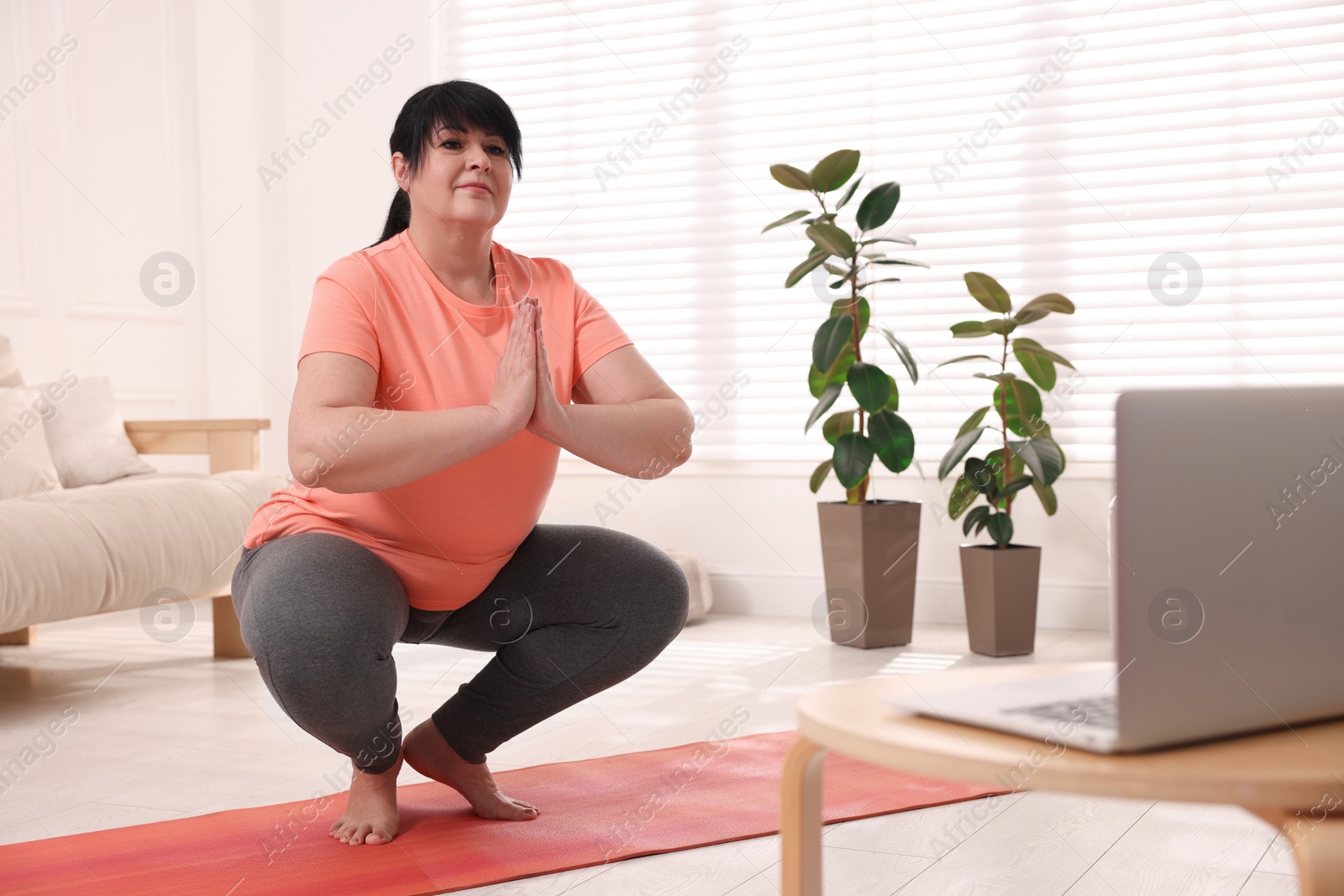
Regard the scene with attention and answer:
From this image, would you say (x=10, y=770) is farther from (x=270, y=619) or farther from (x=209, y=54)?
(x=209, y=54)

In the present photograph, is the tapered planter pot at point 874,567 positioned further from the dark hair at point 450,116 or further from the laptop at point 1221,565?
the laptop at point 1221,565

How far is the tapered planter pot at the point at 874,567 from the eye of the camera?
3070 millimetres

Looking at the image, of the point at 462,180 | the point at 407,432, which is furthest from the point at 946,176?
the point at 407,432

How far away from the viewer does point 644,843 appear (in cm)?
156

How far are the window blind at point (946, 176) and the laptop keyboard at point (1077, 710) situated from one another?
270cm

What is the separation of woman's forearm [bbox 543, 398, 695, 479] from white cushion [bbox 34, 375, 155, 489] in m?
2.05

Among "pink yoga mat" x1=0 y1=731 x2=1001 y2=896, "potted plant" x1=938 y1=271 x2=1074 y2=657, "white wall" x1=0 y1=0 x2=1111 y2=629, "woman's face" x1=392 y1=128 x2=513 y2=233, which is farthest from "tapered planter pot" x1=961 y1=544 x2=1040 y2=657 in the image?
"woman's face" x1=392 y1=128 x2=513 y2=233

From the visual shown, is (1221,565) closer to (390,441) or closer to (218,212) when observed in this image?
(390,441)

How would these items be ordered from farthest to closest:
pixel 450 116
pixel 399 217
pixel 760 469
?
pixel 760 469
pixel 399 217
pixel 450 116

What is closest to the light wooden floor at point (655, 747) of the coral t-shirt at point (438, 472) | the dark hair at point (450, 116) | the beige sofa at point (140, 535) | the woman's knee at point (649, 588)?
the beige sofa at point (140, 535)

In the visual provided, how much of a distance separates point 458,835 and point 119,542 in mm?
1360

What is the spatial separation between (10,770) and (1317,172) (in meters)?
3.28

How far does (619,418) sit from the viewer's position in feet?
5.26

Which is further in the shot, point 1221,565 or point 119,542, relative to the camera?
point 119,542
